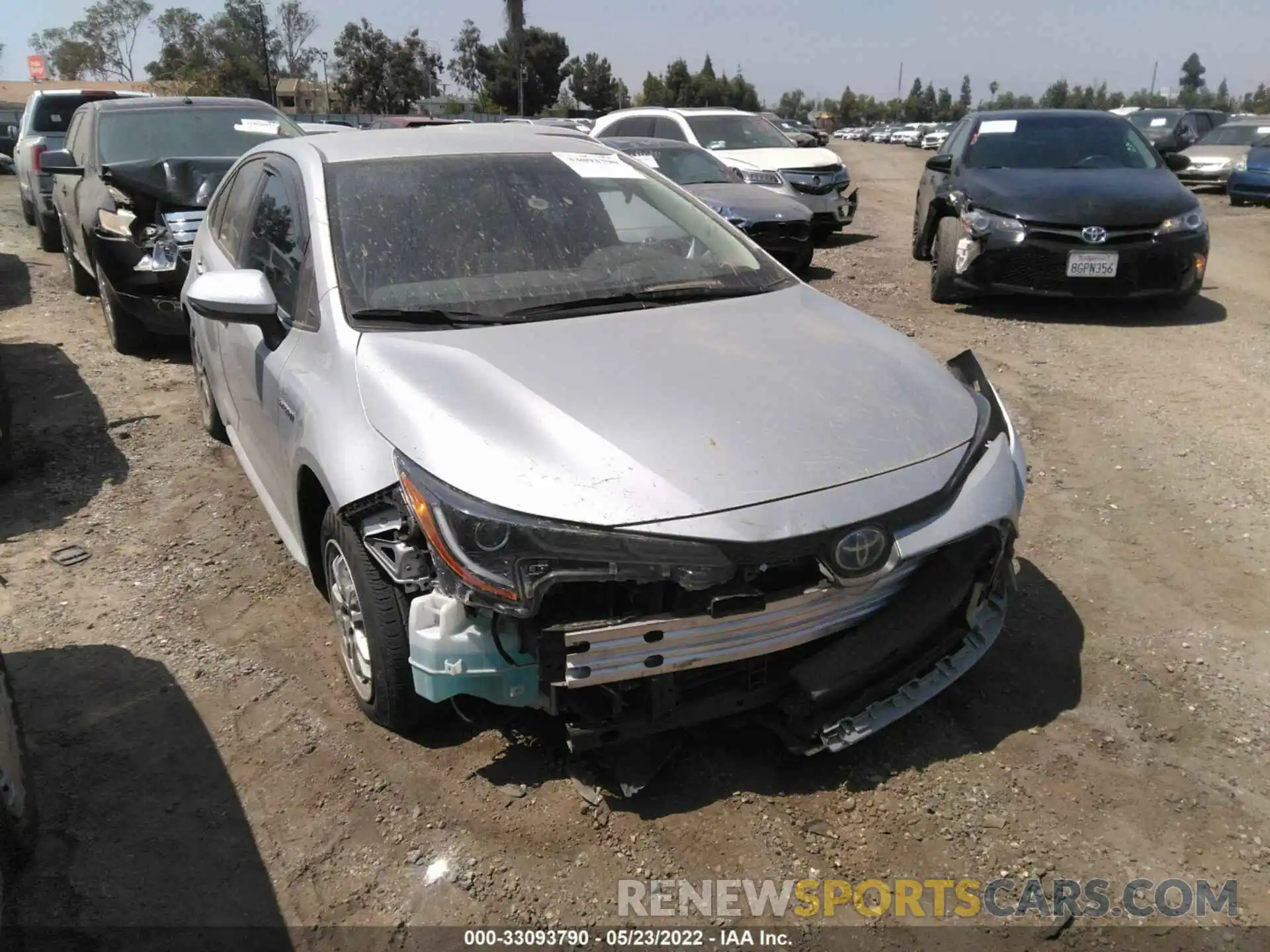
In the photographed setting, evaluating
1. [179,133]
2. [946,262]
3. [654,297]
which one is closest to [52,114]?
[179,133]

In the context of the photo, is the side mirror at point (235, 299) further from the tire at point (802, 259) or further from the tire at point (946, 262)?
the tire at point (802, 259)

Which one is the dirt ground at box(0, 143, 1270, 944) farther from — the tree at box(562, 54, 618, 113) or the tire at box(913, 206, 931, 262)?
the tree at box(562, 54, 618, 113)

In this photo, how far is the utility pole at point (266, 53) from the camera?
47125 millimetres

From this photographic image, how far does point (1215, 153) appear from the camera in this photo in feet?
59.2

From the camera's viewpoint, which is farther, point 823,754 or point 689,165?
point 689,165

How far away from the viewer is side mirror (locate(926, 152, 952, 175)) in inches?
338

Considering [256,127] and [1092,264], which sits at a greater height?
[256,127]

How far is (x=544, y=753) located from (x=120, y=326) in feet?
18.1

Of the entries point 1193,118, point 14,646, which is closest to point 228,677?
point 14,646

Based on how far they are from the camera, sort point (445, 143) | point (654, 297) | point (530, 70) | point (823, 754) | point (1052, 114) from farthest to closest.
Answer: point (530, 70)
point (1052, 114)
point (445, 143)
point (654, 297)
point (823, 754)

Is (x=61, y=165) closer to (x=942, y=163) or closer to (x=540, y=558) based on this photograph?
(x=540, y=558)

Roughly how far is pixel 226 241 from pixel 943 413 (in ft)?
10.4

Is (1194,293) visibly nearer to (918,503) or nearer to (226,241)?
(918,503)

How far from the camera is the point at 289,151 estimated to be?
3781mm
